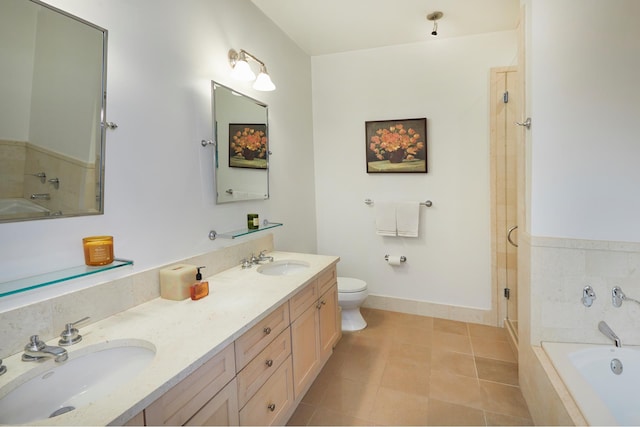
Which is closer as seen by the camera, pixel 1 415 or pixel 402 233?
pixel 1 415

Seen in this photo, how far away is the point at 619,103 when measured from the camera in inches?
63.7

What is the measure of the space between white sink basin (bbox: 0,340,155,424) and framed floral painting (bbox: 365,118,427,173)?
8.33 ft

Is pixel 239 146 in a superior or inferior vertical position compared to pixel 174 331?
superior

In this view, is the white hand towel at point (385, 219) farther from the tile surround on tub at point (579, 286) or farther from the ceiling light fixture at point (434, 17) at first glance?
the ceiling light fixture at point (434, 17)

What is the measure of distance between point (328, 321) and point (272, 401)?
2.60 feet

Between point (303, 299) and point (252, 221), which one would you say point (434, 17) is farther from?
point (303, 299)

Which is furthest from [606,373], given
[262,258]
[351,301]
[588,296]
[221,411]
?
[262,258]

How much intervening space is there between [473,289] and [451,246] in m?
0.44

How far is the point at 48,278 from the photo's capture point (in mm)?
1103

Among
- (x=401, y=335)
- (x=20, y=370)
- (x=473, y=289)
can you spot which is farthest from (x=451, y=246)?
(x=20, y=370)

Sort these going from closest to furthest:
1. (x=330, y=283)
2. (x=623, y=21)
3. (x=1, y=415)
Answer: (x=1, y=415) < (x=623, y=21) < (x=330, y=283)

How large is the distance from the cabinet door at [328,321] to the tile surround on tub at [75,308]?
0.87 meters

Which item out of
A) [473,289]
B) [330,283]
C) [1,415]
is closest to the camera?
[1,415]

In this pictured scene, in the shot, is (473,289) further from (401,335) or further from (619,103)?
(619,103)
